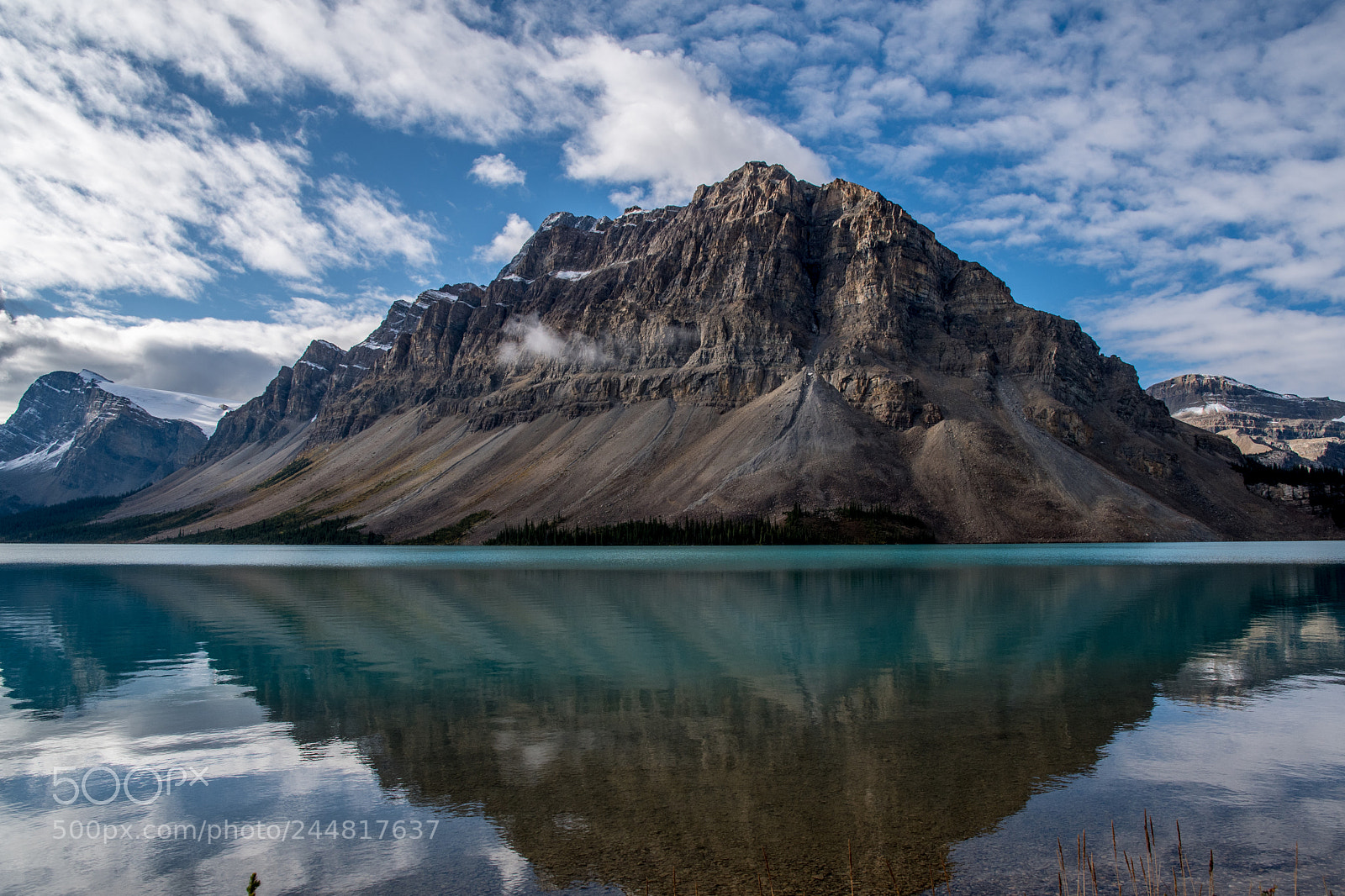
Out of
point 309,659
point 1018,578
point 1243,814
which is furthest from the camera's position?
point 1018,578

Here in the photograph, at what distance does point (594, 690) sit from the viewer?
883 inches

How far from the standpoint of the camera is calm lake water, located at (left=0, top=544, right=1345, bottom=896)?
11.2 meters

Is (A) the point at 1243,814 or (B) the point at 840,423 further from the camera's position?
(B) the point at 840,423

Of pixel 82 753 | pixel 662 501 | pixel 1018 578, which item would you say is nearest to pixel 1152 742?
pixel 82 753

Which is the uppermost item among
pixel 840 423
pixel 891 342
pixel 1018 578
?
pixel 891 342

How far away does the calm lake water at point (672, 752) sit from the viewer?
440 inches

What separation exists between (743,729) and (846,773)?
3.68 metres

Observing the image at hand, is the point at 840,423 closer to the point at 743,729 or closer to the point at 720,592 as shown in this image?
the point at 720,592

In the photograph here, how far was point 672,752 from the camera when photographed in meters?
16.1

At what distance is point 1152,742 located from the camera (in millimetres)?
16844

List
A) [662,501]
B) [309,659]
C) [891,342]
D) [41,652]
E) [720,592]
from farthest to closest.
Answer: [891,342] < [662,501] < [720,592] < [41,652] < [309,659]

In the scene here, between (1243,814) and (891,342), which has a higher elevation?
(891,342)

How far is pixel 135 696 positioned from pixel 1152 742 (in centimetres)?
2754

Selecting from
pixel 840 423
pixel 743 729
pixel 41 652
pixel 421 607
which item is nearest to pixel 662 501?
pixel 840 423
